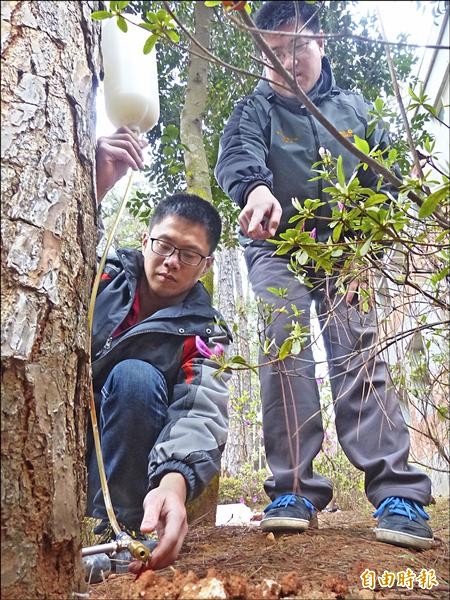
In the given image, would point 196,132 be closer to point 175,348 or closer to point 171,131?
point 171,131

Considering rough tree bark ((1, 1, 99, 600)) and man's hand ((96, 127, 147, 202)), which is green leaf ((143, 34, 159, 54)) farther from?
man's hand ((96, 127, 147, 202))

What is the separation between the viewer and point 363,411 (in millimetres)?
1442

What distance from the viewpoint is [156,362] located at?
1483 mm

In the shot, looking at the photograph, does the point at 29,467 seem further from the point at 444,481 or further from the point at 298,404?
the point at 444,481

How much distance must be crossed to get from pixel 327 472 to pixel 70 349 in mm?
3224

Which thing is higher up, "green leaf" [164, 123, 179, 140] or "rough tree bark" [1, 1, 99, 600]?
"green leaf" [164, 123, 179, 140]

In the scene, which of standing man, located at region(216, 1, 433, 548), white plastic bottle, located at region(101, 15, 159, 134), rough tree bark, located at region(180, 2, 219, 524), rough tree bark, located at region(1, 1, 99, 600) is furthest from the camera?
rough tree bark, located at region(180, 2, 219, 524)

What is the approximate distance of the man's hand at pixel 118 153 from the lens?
104 centimetres

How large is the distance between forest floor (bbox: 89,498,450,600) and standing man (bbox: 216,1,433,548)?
0.07 metres

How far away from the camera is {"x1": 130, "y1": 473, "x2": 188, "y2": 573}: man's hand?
2.81ft

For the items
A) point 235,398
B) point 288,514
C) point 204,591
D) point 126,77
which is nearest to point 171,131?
point 126,77

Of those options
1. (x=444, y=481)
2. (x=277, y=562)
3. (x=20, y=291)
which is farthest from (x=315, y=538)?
(x=444, y=481)

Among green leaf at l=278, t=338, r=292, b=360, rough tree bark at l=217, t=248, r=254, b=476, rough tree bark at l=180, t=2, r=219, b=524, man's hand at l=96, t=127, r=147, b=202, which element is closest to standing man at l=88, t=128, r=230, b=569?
man's hand at l=96, t=127, r=147, b=202

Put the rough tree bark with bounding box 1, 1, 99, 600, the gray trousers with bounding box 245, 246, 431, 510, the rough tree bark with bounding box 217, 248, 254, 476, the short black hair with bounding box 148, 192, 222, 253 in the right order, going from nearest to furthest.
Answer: the rough tree bark with bounding box 1, 1, 99, 600, the gray trousers with bounding box 245, 246, 431, 510, the short black hair with bounding box 148, 192, 222, 253, the rough tree bark with bounding box 217, 248, 254, 476
